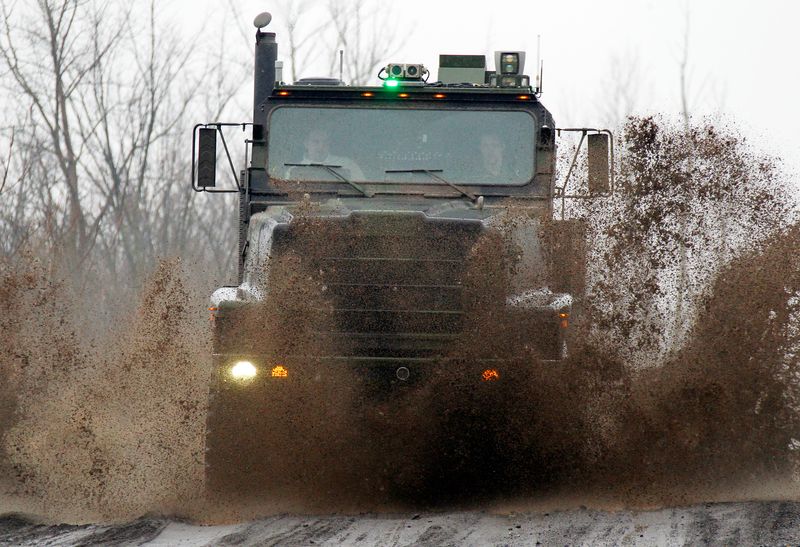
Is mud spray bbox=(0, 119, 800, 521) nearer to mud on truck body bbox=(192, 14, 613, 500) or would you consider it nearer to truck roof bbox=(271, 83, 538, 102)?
mud on truck body bbox=(192, 14, 613, 500)

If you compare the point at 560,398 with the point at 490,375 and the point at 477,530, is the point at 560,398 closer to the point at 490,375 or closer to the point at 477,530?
the point at 490,375

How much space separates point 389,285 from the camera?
7969 mm

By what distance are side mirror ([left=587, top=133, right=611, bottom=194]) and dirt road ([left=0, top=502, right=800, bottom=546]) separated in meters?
2.63

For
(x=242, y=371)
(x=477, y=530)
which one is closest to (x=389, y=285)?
(x=242, y=371)

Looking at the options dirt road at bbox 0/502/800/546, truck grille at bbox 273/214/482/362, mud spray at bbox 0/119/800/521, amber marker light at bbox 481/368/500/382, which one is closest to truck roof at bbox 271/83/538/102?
mud spray at bbox 0/119/800/521

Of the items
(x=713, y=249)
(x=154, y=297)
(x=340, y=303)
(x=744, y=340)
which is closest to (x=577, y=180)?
(x=713, y=249)

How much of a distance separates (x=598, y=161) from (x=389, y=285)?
88.1 inches

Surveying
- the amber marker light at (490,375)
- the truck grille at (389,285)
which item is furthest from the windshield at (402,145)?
the amber marker light at (490,375)

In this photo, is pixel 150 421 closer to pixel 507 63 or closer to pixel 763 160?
pixel 507 63

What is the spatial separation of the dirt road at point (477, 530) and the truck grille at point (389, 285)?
3.43 ft

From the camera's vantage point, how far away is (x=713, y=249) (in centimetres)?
871

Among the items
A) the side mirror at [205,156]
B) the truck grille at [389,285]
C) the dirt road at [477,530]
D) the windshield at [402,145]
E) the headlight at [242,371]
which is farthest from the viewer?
the side mirror at [205,156]

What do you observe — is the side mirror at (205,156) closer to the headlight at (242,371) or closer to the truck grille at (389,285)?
the truck grille at (389,285)

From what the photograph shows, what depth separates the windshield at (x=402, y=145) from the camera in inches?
365
